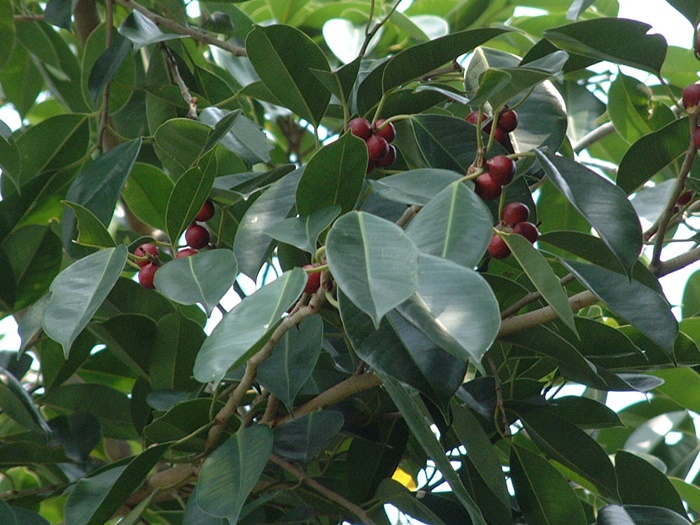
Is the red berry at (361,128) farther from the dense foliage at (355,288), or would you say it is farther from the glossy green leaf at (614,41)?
the glossy green leaf at (614,41)

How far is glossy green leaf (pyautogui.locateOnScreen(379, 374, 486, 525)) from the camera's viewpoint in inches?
27.9

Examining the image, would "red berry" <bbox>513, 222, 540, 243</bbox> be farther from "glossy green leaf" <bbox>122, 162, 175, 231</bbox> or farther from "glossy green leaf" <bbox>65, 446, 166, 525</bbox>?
"glossy green leaf" <bbox>122, 162, 175, 231</bbox>

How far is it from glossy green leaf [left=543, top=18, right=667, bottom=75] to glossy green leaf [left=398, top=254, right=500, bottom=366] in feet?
1.00

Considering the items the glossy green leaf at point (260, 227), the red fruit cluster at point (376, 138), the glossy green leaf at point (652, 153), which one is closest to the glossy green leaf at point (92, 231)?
the glossy green leaf at point (260, 227)

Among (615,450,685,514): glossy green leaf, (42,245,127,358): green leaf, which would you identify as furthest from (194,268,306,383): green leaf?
(615,450,685,514): glossy green leaf

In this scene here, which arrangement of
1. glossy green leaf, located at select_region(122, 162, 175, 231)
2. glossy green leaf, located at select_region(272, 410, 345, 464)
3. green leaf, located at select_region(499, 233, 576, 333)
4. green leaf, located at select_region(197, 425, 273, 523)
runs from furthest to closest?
1. glossy green leaf, located at select_region(122, 162, 175, 231)
2. glossy green leaf, located at select_region(272, 410, 345, 464)
3. green leaf, located at select_region(197, 425, 273, 523)
4. green leaf, located at select_region(499, 233, 576, 333)

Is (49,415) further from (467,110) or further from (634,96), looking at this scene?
(634,96)

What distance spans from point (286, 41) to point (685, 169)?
384mm

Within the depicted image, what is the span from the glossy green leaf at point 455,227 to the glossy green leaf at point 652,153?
0.31m

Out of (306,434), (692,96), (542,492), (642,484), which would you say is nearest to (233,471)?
(306,434)

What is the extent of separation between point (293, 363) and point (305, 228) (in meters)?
0.18

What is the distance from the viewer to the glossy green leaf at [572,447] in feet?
2.92

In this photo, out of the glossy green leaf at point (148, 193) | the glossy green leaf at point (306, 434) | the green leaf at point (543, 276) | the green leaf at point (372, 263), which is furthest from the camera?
the glossy green leaf at point (148, 193)

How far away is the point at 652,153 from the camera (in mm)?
886
